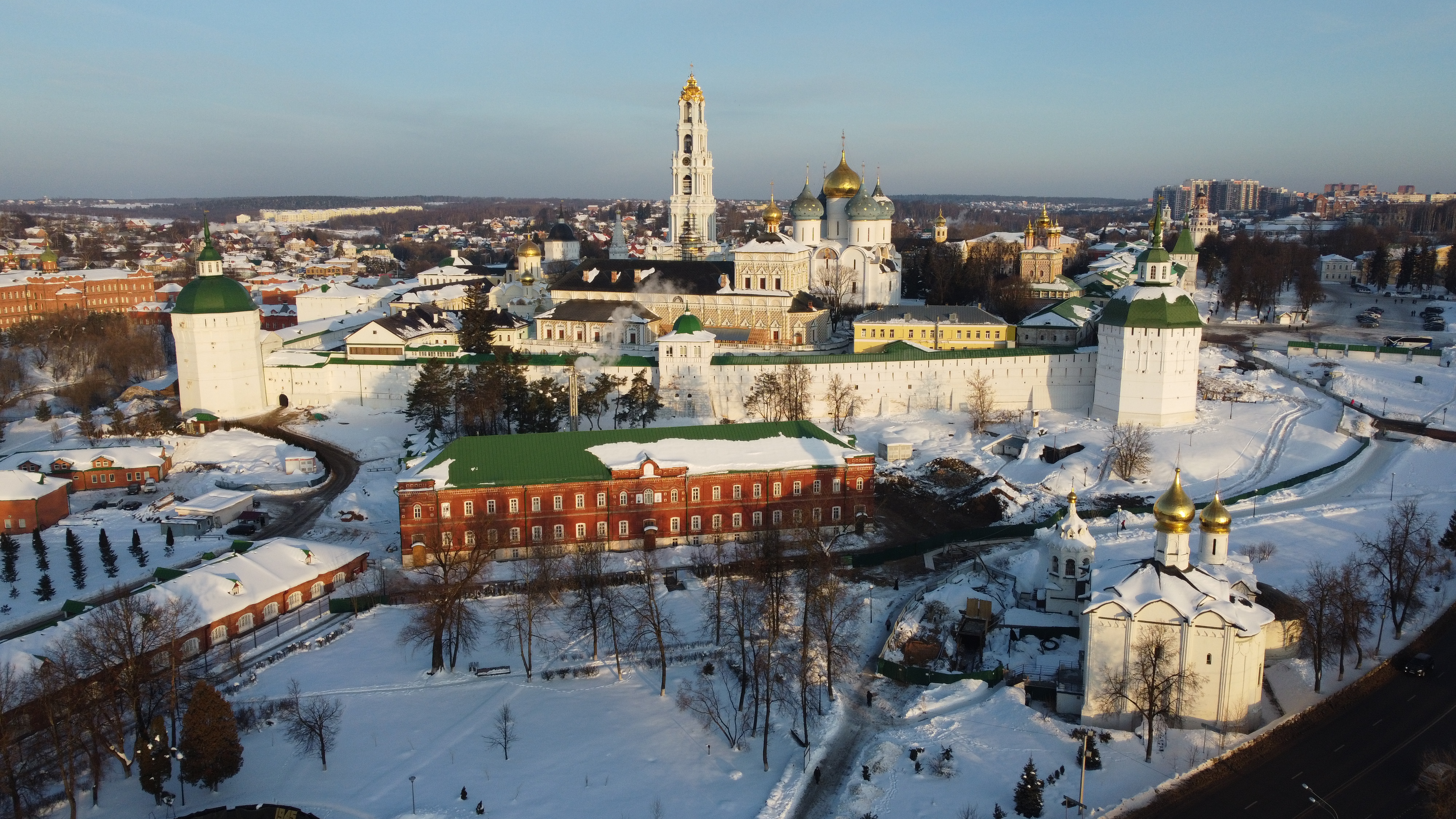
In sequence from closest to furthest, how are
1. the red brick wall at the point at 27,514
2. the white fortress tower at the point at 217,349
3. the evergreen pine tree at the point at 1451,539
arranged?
the evergreen pine tree at the point at 1451,539 → the red brick wall at the point at 27,514 → the white fortress tower at the point at 217,349

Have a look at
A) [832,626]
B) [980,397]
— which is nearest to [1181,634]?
[832,626]

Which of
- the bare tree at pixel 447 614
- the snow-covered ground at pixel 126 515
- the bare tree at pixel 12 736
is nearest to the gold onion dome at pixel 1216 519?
the bare tree at pixel 447 614

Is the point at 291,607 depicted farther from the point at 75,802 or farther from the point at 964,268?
the point at 964,268

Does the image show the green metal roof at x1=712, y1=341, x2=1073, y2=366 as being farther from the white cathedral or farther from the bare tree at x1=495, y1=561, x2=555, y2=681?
the white cathedral

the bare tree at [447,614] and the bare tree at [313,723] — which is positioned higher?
the bare tree at [447,614]

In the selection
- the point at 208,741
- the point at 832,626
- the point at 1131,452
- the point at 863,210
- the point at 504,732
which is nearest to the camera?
the point at 208,741

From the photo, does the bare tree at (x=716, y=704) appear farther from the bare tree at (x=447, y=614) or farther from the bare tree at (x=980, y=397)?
the bare tree at (x=980, y=397)

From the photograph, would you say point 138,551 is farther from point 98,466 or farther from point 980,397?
point 980,397

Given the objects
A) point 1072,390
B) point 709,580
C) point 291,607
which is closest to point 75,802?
point 291,607
